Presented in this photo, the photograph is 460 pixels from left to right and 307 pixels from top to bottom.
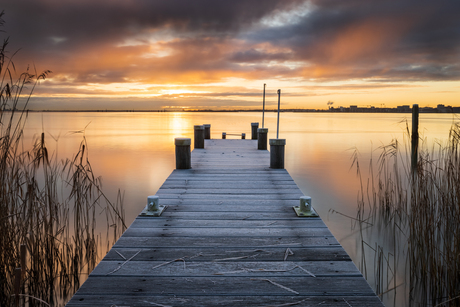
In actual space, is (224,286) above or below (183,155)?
below

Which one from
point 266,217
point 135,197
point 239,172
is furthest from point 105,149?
point 266,217

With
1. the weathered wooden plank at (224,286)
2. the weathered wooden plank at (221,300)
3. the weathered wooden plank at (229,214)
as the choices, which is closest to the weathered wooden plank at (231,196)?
the weathered wooden plank at (229,214)

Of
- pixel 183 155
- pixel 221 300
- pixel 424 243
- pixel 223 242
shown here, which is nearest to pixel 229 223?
pixel 223 242

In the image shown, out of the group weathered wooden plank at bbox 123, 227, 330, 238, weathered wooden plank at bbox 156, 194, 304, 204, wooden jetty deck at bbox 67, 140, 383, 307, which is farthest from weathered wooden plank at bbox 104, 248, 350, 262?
weathered wooden plank at bbox 156, 194, 304, 204

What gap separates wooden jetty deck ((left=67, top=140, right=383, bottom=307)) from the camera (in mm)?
1973

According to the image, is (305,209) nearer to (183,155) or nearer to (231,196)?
(231,196)

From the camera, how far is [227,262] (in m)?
2.38

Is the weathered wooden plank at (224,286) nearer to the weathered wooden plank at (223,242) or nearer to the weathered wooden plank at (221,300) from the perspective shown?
the weathered wooden plank at (221,300)

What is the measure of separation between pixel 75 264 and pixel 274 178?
3198 millimetres

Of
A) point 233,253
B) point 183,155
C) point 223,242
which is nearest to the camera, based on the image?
point 233,253

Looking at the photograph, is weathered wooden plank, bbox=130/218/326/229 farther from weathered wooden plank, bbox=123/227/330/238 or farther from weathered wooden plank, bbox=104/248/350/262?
weathered wooden plank, bbox=104/248/350/262

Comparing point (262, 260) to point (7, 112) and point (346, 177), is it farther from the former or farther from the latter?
point (346, 177)

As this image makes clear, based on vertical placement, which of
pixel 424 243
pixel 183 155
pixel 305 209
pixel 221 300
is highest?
pixel 183 155

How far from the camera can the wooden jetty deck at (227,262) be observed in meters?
1.97
